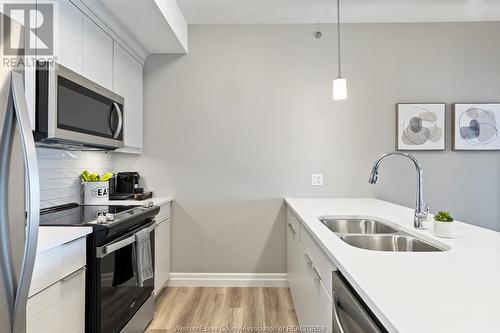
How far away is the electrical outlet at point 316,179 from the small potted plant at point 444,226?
5.43ft

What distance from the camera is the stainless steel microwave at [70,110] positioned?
1.57 meters

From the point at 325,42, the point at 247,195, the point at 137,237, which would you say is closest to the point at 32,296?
the point at 137,237

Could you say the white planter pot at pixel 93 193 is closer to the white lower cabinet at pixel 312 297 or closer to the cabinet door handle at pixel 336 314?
the white lower cabinet at pixel 312 297

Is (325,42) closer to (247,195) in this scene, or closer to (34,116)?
(247,195)

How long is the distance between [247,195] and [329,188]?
0.81 metres

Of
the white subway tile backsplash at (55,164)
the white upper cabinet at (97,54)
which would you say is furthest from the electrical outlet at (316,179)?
the white subway tile backsplash at (55,164)

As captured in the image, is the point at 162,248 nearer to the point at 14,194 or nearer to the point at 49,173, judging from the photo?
the point at 49,173

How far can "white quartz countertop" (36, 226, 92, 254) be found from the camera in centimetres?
121

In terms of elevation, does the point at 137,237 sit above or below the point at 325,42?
below

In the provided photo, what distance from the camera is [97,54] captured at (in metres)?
2.20

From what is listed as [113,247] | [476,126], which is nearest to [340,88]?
[476,126]

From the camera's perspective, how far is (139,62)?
302 cm

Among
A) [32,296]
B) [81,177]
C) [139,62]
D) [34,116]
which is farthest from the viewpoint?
[139,62]

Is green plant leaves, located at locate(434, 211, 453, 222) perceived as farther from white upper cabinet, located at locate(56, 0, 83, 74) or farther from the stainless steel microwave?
white upper cabinet, located at locate(56, 0, 83, 74)
